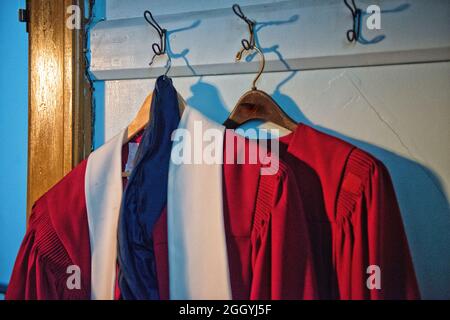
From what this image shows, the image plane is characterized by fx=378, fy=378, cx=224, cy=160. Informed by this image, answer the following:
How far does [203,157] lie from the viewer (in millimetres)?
638

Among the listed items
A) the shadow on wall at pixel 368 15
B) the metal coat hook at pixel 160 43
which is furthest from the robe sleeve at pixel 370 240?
the metal coat hook at pixel 160 43

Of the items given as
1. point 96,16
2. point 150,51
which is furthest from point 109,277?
point 96,16

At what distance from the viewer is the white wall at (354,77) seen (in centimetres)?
66

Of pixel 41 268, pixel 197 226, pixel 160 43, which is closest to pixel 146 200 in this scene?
pixel 197 226

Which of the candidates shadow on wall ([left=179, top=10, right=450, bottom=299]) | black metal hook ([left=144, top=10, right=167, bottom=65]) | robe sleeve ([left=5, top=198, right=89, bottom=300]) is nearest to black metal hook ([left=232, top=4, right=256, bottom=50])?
black metal hook ([left=144, top=10, right=167, bottom=65])

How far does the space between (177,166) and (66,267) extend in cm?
26

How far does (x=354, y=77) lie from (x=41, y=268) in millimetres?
654

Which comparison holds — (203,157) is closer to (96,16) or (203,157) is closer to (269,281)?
(269,281)

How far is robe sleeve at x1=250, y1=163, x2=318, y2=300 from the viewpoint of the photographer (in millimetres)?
550

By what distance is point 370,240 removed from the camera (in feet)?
1.79

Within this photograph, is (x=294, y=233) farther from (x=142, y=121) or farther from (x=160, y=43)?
→ (x=160, y=43)

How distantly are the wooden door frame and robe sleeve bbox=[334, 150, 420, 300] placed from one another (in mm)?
554

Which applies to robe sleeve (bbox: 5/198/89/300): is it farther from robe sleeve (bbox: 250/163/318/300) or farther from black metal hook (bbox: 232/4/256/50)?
black metal hook (bbox: 232/4/256/50)

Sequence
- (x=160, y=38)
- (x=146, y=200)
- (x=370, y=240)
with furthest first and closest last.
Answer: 1. (x=160, y=38)
2. (x=146, y=200)
3. (x=370, y=240)
